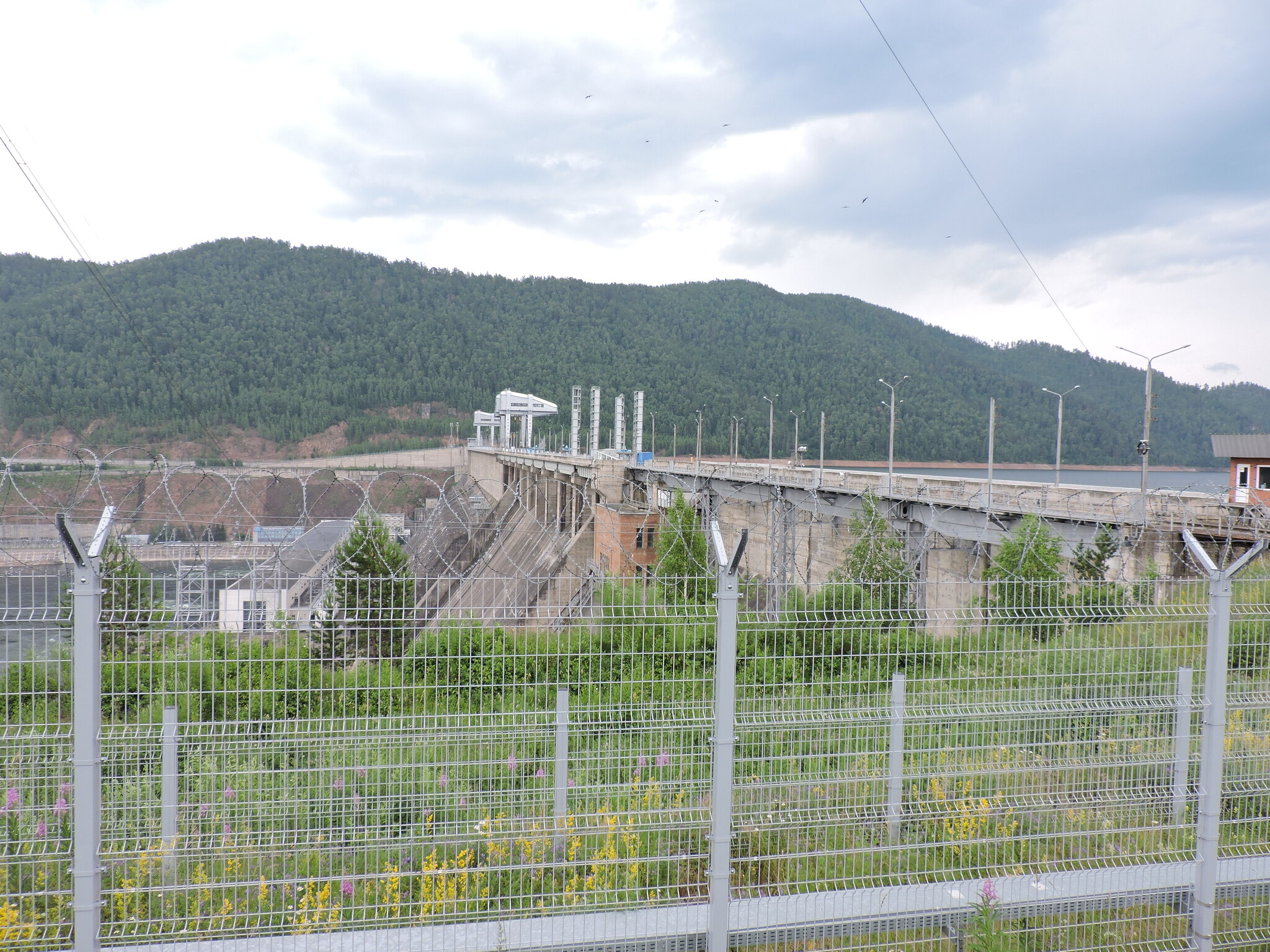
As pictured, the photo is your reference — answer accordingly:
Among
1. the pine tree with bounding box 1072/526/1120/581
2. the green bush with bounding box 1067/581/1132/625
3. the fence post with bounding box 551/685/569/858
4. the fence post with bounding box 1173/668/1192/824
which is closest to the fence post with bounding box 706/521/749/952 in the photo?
the fence post with bounding box 551/685/569/858

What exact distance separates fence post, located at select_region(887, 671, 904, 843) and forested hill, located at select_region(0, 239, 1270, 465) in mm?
56934

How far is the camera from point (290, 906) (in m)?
3.98

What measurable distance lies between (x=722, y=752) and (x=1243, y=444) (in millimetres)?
30049

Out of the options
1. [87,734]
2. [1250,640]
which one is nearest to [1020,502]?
[1250,640]

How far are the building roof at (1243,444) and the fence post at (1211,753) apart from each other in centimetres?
2691

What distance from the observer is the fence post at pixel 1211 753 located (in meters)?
4.25

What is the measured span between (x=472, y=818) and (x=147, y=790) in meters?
1.70

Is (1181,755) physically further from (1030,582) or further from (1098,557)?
(1098,557)

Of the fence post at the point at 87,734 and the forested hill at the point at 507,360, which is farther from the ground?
the forested hill at the point at 507,360

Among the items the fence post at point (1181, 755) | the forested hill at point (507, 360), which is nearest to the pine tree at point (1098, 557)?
the fence post at point (1181, 755)

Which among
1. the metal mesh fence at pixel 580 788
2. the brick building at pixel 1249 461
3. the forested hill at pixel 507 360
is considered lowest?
the metal mesh fence at pixel 580 788

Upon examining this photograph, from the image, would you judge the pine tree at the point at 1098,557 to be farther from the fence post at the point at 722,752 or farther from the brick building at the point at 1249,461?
the brick building at the point at 1249,461

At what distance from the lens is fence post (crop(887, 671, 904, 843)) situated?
4.38m

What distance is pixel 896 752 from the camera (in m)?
4.57
